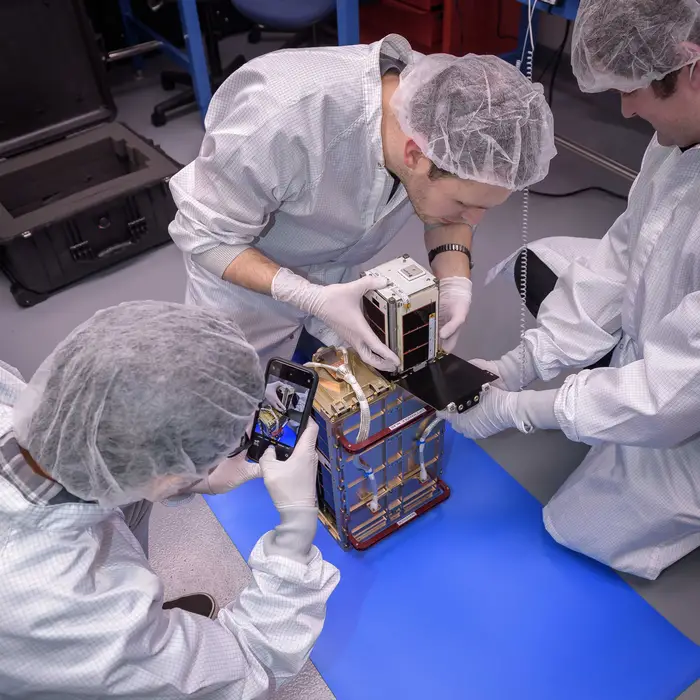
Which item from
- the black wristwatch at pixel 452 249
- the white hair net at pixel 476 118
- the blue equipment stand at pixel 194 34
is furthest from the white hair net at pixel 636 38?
the blue equipment stand at pixel 194 34

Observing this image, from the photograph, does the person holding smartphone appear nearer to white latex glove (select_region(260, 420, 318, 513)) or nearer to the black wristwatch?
white latex glove (select_region(260, 420, 318, 513))

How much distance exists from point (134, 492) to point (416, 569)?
94 centimetres

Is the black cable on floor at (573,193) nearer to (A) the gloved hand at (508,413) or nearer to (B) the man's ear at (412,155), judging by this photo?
(A) the gloved hand at (508,413)

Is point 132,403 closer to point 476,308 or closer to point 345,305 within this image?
point 345,305

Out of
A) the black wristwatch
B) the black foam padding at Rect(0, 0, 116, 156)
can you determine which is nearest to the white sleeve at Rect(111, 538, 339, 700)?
the black wristwatch

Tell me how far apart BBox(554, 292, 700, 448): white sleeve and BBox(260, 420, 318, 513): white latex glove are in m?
0.55

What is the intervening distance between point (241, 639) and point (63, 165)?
7.17 ft

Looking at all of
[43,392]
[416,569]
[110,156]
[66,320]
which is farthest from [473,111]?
[110,156]

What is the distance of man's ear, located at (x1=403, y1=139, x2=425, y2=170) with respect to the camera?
120 cm

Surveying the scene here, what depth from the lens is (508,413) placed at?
1512 mm

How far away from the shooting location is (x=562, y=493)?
1.63m

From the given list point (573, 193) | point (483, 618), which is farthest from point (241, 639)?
point (573, 193)

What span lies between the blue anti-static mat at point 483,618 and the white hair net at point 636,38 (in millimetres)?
1075

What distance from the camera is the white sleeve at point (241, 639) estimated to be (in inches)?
34.4
